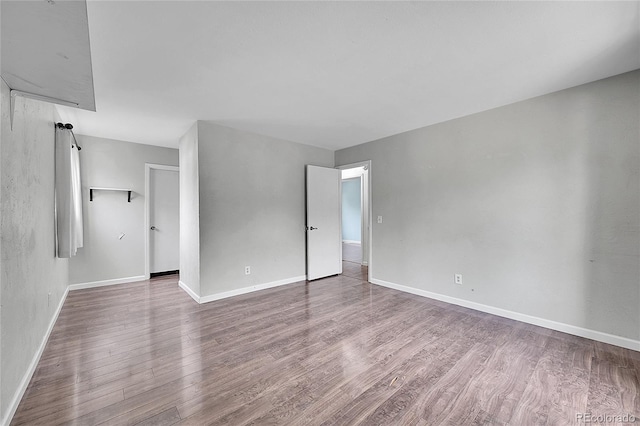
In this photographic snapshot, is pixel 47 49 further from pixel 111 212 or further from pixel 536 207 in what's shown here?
pixel 536 207

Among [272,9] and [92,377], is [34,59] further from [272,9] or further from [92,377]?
[92,377]

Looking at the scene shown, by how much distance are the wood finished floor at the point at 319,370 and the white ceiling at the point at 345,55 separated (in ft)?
7.89

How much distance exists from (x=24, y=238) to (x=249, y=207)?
91.0 inches

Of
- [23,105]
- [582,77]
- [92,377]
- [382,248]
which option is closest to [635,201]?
[582,77]

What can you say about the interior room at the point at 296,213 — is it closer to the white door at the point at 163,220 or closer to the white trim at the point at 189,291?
the white trim at the point at 189,291

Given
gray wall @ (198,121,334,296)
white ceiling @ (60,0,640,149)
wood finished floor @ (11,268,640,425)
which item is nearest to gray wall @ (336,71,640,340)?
white ceiling @ (60,0,640,149)

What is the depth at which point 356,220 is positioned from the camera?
9438 millimetres

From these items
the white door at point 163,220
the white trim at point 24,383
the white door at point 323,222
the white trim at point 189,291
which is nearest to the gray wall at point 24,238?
the white trim at point 24,383

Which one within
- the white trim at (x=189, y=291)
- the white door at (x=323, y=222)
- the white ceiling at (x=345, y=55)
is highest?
the white ceiling at (x=345, y=55)

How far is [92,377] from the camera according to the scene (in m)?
1.91

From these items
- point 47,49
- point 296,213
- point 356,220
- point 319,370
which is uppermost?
point 47,49

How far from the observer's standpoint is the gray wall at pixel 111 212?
4.07m

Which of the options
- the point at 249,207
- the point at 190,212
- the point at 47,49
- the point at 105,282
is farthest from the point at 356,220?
the point at 47,49

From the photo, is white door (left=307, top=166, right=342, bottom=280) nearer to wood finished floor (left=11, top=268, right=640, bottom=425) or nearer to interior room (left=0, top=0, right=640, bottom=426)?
interior room (left=0, top=0, right=640, bottom=426)
